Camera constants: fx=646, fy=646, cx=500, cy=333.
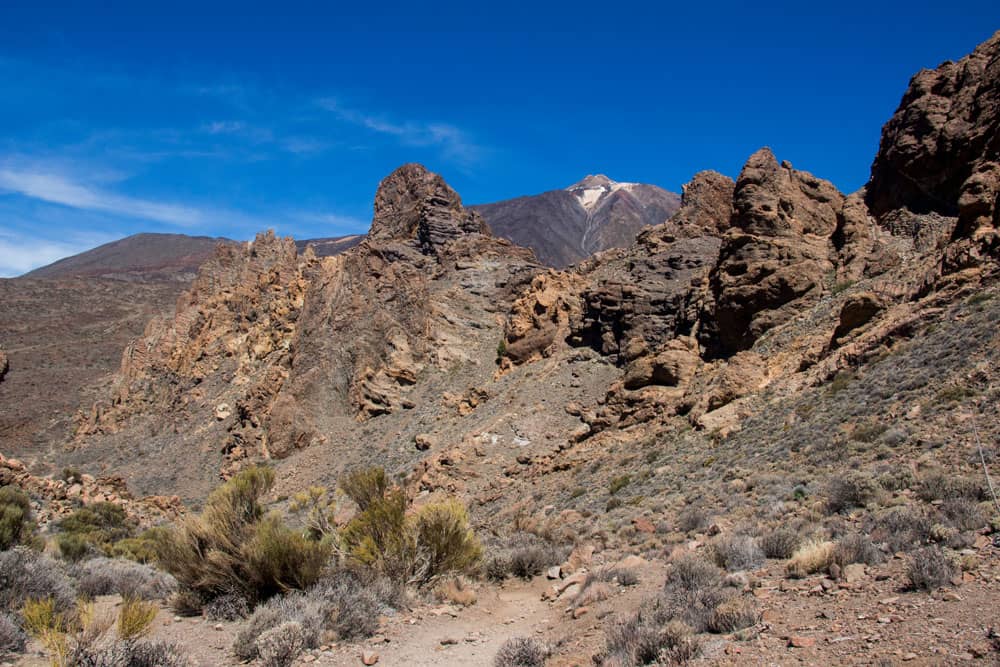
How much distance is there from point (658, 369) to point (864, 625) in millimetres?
20300

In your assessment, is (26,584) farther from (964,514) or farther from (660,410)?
(660,410)

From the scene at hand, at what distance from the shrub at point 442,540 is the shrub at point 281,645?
149 inches

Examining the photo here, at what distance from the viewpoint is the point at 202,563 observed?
9406 millimetres

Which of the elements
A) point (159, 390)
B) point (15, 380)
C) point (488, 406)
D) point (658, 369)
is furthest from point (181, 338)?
point (658, 369)

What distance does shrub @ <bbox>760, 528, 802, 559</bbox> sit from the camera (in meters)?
8.29

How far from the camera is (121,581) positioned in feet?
34.3

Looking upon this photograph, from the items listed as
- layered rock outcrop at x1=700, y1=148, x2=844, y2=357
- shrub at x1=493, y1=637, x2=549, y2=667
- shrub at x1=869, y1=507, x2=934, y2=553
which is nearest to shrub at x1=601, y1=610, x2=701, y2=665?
shrub at x1=493, y1=637, x2=549, y2=667

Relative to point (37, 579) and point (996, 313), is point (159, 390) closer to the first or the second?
point (37, 579)

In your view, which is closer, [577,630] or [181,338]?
[577,630]

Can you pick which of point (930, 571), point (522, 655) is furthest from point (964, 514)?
point (522, 655)

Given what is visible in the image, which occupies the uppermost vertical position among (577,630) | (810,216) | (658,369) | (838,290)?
(810,216)

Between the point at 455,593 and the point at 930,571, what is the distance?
6.64 meters

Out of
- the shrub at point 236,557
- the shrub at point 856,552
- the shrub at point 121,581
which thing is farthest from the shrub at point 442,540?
the shrub at point 856,552

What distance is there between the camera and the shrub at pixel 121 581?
9930 mm
